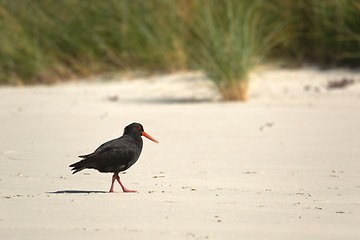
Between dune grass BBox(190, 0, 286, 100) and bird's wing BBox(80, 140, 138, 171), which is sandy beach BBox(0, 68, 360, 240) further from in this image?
dune grass BBox(190, 0, 286, 100)

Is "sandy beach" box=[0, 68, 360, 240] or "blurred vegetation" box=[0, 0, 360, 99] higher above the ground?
"blurred vegetation" box=[0, 0, 360, 99]

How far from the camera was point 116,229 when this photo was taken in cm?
539

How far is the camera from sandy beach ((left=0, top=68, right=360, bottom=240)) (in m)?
5.60

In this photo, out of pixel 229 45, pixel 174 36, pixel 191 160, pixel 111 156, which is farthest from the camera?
pixel 174 36

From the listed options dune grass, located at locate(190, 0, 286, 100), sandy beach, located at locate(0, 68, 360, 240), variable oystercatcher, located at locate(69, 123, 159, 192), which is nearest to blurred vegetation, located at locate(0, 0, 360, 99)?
dune grass, located at locate(190, 0, 286, 100)

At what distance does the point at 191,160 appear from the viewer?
8.60 meters

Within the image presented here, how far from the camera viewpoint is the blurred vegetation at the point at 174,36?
14219 mm

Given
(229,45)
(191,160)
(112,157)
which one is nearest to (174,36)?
(229,45)

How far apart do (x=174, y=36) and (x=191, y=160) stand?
289 inches

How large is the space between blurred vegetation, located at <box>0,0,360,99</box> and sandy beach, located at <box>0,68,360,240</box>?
0.44 m

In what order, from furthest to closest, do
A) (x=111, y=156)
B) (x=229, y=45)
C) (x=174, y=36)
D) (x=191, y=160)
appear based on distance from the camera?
(x=174, y=36)
(x=229, y=45)
(x=191, y=160)
(x=111, y=156)

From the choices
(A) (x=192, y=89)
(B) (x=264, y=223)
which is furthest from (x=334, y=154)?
(A) (x=192, y=89)

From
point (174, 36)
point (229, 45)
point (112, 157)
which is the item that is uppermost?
point (174, 36)

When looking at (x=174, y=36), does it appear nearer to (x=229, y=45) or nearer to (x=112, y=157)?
(x=229, y=45)
